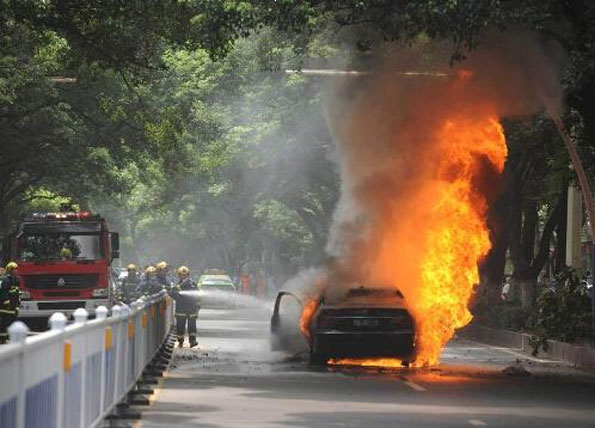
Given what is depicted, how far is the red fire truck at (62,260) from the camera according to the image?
3192 centimetres

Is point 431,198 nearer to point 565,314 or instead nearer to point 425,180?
point 425,180

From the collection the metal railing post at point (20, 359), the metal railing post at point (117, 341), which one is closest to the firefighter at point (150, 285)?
the metal railing post at point (117, 341)

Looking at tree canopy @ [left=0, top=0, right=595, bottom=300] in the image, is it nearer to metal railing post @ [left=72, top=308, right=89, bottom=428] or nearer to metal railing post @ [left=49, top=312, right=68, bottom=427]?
metal railing post @ [left=72, top=308, right=89, bottom=428]

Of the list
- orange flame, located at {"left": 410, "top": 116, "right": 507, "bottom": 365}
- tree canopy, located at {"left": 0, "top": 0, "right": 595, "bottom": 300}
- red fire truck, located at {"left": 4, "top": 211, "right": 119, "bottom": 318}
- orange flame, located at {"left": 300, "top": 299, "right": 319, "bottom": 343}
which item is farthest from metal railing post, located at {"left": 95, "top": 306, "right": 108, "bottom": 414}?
red fire truck, located at {"left": 4, "top": 211, "right": 119, "bottom": 318}

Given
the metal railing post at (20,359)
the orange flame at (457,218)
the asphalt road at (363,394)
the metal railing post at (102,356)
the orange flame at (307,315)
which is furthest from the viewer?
the orange flame at (457,218)

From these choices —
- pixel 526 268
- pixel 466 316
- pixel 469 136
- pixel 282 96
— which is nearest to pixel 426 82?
pixel 469 136

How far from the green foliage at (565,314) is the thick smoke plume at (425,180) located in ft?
5.29

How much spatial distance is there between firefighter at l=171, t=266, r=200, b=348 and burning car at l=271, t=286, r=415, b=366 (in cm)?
605

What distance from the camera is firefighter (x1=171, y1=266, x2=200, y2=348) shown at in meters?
28.1

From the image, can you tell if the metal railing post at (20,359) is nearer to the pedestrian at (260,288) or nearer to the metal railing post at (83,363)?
the metal railing post at (83,363)

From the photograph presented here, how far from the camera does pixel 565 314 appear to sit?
26.7 m

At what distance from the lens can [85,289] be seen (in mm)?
32781

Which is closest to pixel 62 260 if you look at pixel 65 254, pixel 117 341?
pixel 65 254

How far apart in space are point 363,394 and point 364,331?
180 inches
